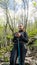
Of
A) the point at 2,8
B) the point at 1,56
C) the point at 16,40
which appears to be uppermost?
the point at 2,8

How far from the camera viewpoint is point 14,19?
1950 centimetres

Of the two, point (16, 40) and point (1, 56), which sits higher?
point (16, 40)

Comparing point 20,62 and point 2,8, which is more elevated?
point 2,8

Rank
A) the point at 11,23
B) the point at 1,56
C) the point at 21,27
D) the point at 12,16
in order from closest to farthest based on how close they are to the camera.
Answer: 1. the point at 21,27
2. the point at 1,56
3. the point at 11,23
4. the point at 12,16

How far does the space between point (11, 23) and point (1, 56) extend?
12.6 meters

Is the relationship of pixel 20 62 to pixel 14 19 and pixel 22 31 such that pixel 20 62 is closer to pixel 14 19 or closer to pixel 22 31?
pixel 22 31

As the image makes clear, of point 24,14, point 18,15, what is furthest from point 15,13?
point 24,14

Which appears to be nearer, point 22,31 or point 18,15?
point 22,31

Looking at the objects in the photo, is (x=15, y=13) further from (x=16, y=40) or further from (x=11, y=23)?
(x=16, y=40)

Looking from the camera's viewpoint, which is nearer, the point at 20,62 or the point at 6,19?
the point at 20,62

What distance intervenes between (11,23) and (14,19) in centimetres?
127

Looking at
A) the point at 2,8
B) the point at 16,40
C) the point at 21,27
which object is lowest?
the point at 16,40

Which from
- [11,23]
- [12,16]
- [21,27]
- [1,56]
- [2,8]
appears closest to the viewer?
[21,27]

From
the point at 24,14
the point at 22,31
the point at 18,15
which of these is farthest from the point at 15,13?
the point at 22,31
